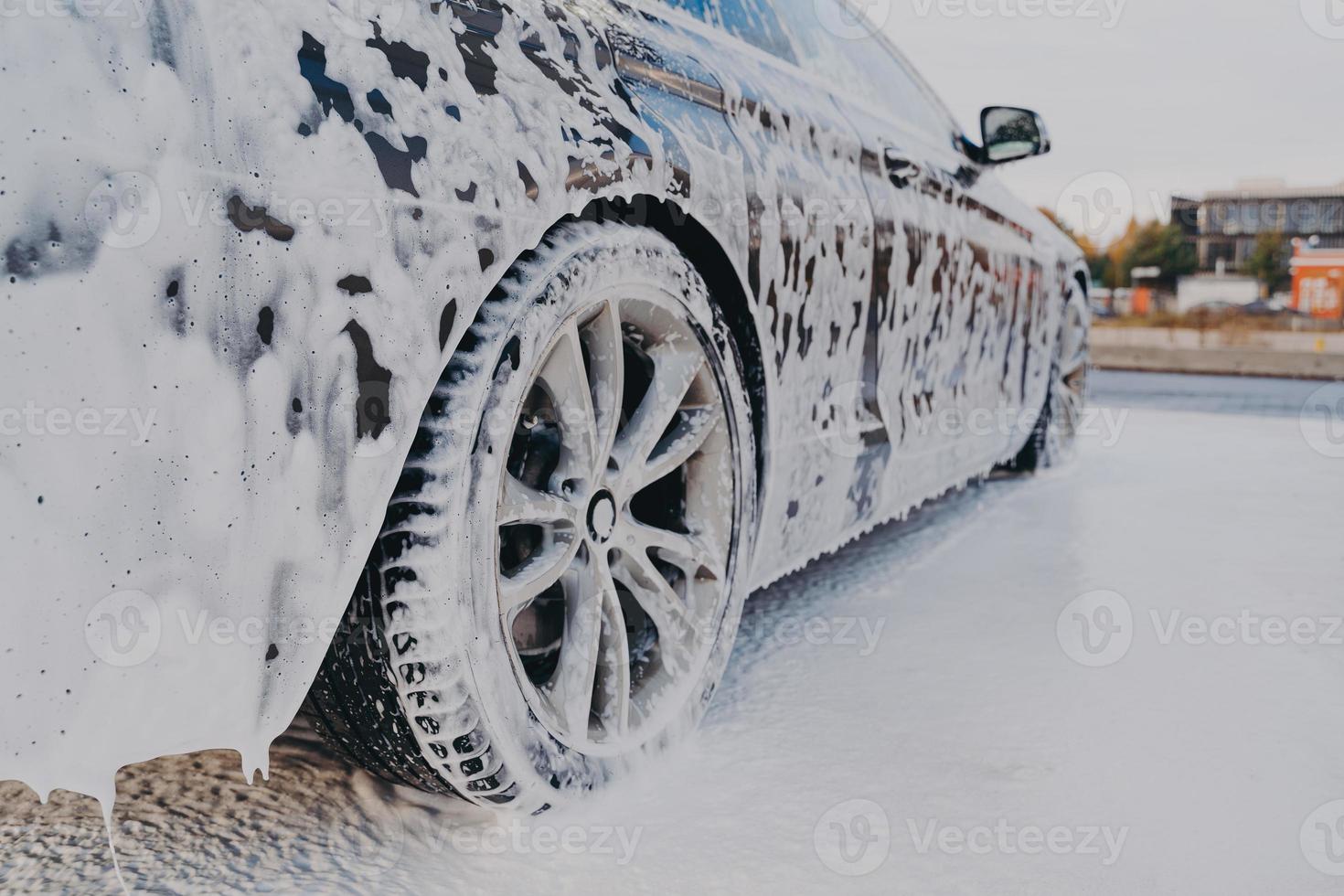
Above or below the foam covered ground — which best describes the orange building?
above

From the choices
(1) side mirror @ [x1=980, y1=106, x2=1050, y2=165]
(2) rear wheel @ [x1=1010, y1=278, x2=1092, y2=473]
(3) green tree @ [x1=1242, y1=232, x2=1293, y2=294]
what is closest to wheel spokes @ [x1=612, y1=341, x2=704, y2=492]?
(1) side mirror @ [x1=980, y1=106, x2=1050, y2=165]

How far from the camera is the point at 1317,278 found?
126ft

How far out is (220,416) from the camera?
1.04m

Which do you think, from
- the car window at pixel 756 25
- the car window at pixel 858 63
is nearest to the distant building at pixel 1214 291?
the car window at pixel 858 63

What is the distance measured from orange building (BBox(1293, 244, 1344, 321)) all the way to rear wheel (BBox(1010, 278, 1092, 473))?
121 ft

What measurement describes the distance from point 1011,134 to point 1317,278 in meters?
41.6

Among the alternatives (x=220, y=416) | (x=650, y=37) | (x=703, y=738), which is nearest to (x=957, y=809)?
(x=703, y=738)

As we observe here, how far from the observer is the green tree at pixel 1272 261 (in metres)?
37.5

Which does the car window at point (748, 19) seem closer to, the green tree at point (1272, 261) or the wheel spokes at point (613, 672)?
the wheel spokes at point (613, 672)

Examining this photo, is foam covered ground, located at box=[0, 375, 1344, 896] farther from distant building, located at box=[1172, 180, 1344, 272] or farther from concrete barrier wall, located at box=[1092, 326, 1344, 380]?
distant building, located at box=[1172, 180, 1344, 272]

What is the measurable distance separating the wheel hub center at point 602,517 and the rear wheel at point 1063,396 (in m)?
3.46

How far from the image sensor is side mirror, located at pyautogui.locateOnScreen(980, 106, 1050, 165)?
11.7 ft

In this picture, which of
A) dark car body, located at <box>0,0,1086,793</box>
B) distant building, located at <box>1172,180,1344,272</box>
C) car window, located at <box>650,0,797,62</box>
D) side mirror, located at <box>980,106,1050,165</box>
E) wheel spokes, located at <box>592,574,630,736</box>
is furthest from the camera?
distant building, located at <box>1172,180,1344,272</box>

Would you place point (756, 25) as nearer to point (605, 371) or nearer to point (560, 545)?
point (605, 371)
